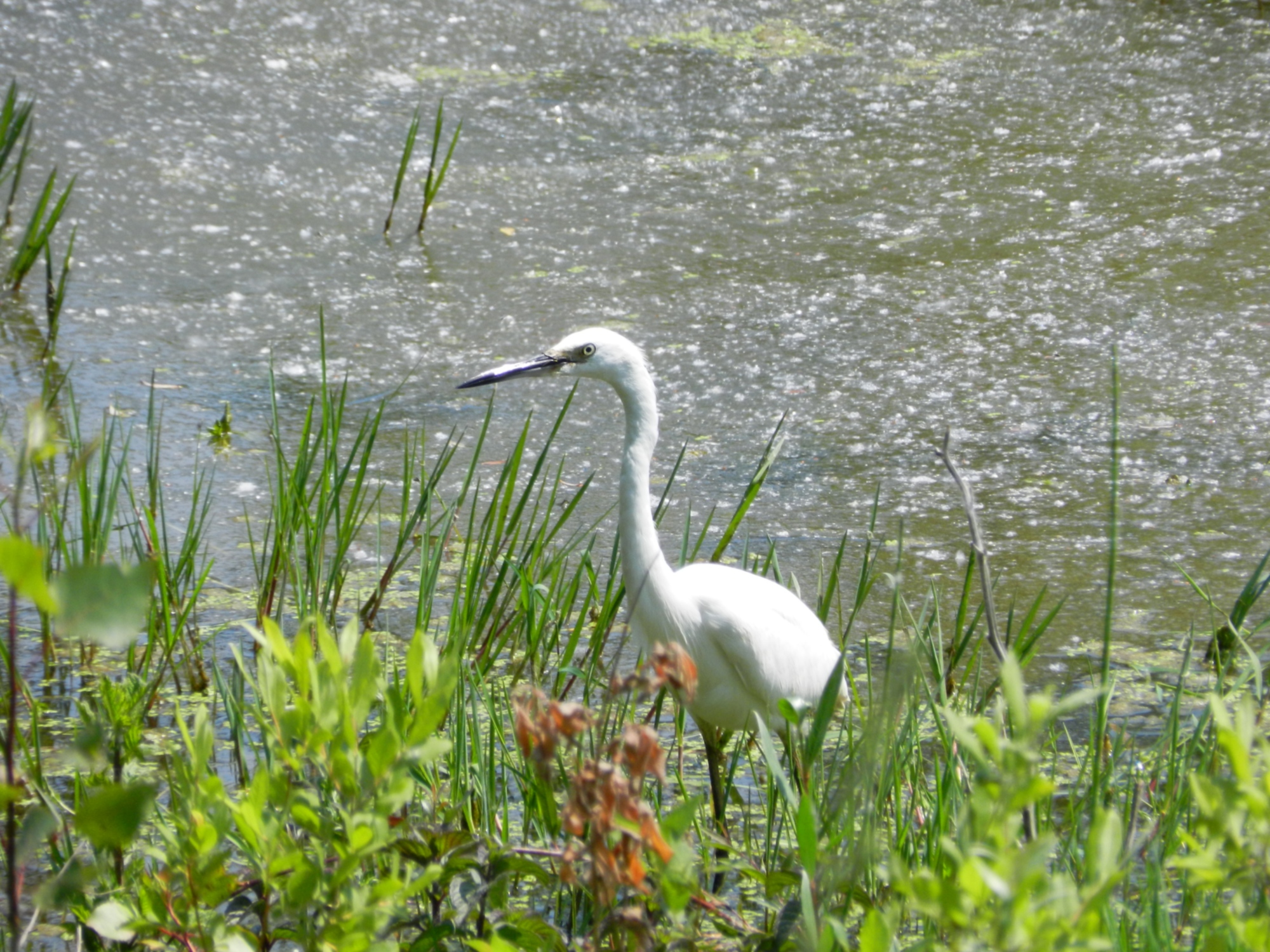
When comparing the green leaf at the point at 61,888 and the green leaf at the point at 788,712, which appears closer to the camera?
the green leaf at the point at 61,888

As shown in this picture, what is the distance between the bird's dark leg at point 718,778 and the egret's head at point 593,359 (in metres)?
0.68

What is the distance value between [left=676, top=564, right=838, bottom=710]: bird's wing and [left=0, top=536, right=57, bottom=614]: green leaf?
162 cm

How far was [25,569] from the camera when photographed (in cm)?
71

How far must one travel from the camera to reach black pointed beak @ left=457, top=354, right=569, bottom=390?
2.28 metres

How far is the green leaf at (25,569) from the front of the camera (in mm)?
702

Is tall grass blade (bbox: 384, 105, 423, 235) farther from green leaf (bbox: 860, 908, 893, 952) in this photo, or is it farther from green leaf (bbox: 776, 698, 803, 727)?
green leaf (bbox: 860, 908, 893, 952)

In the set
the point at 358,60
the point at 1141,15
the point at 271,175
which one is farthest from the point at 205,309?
the point at 1141,15

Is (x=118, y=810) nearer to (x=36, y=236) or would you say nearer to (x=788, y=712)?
(x=788, y=712)

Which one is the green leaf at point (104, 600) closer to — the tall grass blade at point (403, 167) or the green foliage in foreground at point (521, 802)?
the green foliage in foreground at point (521, 802)

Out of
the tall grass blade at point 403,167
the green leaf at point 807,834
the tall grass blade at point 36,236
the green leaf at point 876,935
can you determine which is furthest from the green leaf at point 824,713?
the tall grass blade at point 403,167

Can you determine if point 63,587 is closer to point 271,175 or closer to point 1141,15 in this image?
point 271,175

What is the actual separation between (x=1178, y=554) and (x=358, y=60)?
163 inches

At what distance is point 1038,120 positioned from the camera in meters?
5.45

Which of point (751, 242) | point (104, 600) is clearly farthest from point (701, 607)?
point (751, 242)
